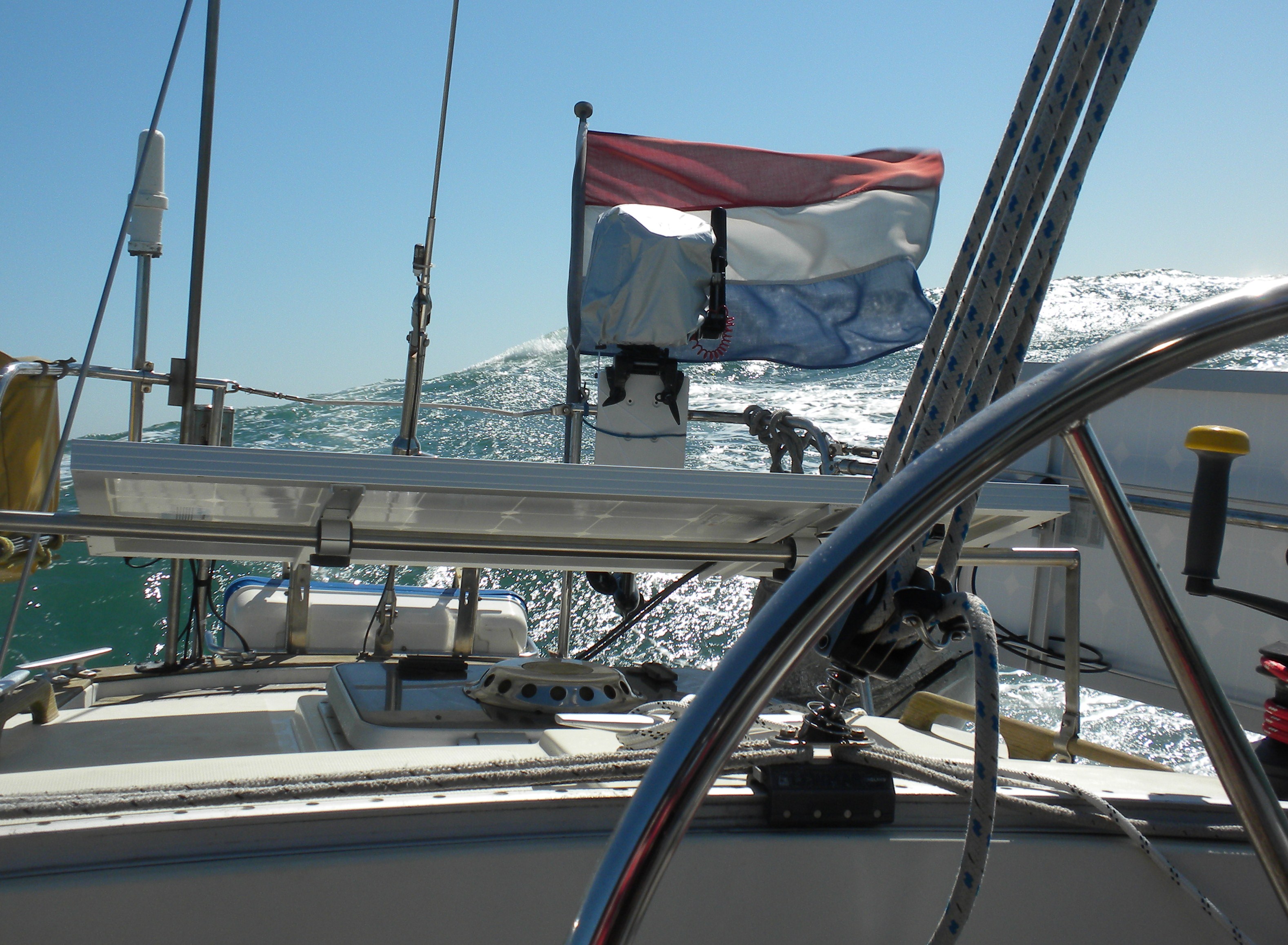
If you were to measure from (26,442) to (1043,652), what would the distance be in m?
4.02

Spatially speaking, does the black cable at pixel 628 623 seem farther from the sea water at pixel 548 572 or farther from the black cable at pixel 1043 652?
the black cable at pixel 1043 652

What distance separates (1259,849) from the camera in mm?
941

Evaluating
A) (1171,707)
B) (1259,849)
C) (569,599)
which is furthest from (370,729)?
(1171,707)

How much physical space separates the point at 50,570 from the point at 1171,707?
867cm

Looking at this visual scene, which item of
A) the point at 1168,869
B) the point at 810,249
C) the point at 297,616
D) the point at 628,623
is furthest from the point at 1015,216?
the point at 810,249

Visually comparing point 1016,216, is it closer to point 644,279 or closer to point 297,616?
point 644,279

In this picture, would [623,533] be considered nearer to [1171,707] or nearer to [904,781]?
[904,781]

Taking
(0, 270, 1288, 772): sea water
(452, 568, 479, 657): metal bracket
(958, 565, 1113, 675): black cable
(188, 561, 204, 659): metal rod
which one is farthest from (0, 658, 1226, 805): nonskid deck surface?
(958, 565, 1113, 675): black cable

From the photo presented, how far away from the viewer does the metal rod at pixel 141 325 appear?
2.81m

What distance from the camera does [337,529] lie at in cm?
150

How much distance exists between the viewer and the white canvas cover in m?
3.18

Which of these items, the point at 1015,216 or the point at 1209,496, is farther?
the point at 1209,496

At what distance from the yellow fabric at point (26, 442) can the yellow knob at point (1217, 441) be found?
8.11 ft

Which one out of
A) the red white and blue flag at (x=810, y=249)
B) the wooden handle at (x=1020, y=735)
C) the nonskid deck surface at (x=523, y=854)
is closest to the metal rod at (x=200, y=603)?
the nonskid deck surface at (x=523, y=854)
